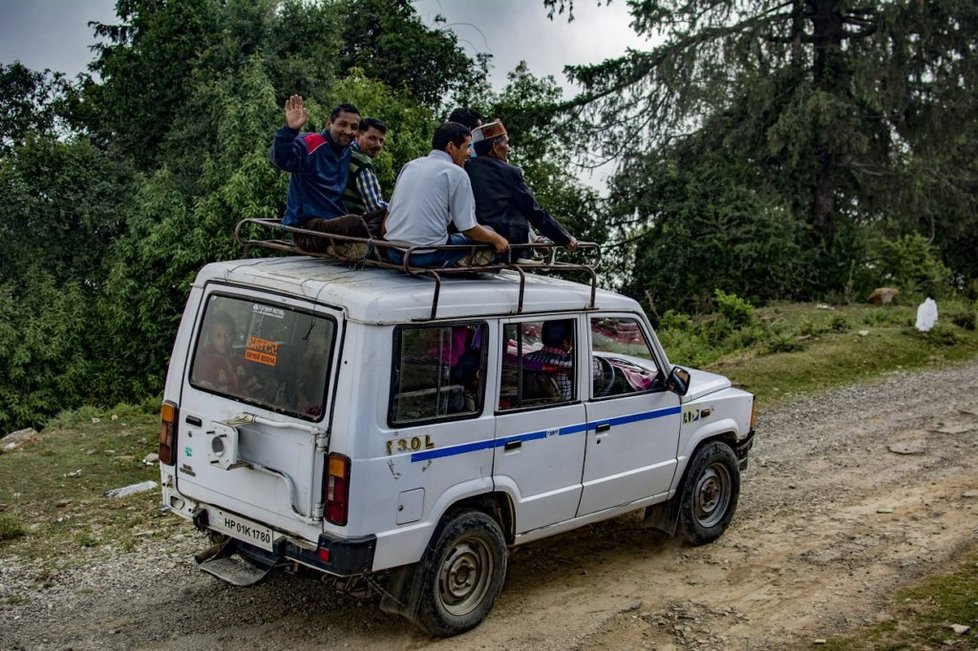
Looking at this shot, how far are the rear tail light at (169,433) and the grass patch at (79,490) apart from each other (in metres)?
1.55

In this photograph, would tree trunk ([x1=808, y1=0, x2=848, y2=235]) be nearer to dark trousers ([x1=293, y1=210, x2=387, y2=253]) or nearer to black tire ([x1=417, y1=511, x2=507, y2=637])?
dark trousers ([x1=293, y1=210, x2=387, y2=253])

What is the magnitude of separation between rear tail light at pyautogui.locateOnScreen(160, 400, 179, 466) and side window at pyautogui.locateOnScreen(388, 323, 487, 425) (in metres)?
1.49

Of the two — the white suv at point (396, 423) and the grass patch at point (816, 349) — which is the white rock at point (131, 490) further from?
the grass patch at point (816, 349)

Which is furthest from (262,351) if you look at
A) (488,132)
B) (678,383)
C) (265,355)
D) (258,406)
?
(678,383)

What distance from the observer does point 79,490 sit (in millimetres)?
8844

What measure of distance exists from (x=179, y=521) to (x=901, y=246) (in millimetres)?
16577

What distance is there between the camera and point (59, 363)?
1803cm

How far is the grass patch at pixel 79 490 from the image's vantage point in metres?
7.37

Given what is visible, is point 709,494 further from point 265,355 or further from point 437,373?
point 265,355

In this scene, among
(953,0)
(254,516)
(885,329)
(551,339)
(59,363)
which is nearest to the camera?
(254,516)

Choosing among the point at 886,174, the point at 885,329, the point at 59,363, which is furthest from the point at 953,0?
the point at 59,363

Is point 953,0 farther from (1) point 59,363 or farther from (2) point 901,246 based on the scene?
(1) point 59,363

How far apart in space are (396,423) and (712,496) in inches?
129

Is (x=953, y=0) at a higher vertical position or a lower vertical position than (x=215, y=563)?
higher
